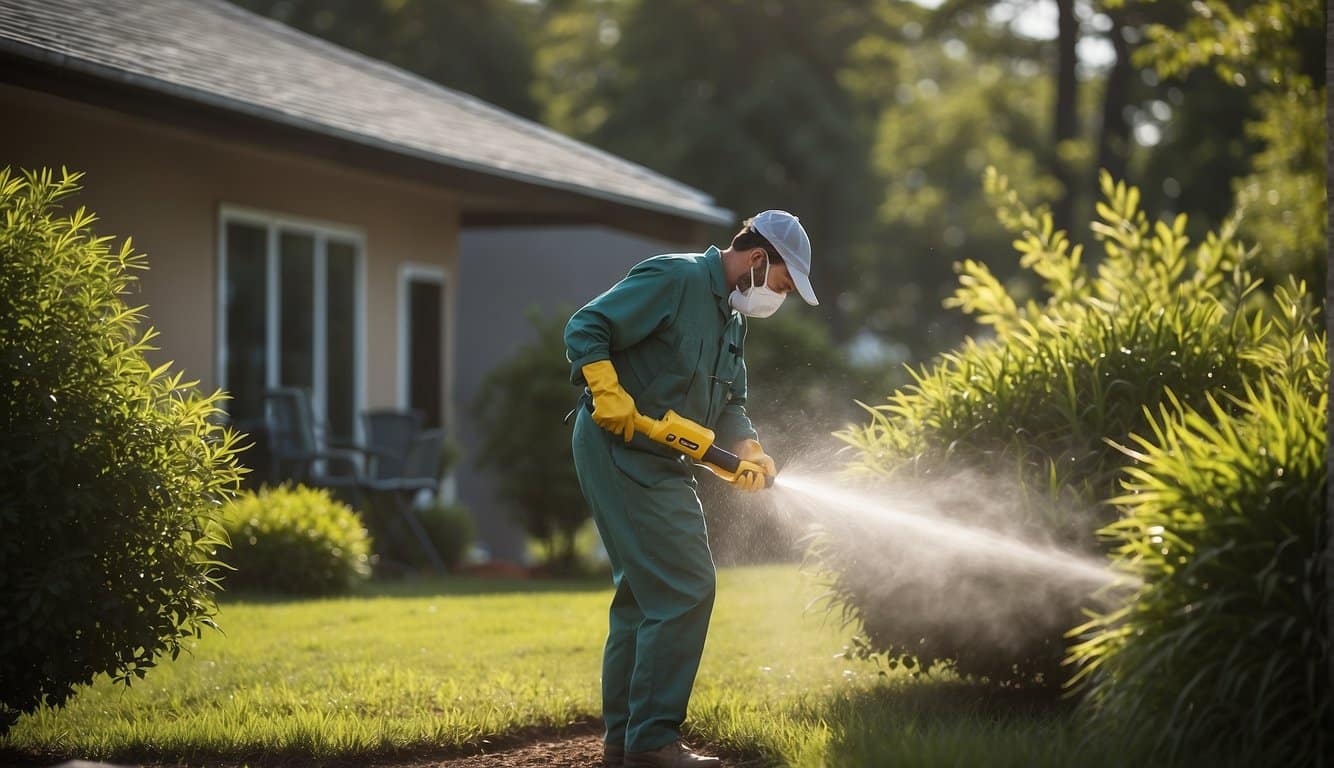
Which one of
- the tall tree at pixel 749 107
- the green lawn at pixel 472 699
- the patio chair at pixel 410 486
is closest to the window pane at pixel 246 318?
the patio chair at pixel 410 486

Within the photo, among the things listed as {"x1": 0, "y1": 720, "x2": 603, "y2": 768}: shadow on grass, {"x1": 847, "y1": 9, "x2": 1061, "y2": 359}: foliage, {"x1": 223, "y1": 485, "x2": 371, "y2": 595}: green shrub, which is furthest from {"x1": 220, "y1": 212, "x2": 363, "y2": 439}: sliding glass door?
{"x1": 847, "y1": 9, "x2": 1061, "y2": 359}: foliage

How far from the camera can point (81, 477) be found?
459 cm

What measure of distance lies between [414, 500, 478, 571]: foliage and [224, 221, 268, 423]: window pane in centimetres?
192

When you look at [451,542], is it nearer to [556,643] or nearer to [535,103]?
[556,643]

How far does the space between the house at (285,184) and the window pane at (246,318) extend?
1cm

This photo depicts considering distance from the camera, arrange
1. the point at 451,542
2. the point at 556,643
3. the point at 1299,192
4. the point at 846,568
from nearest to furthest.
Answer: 1. the point at 846,568
2. the point at 556,643
3. the point at 451,542
4. the point at 1299,192

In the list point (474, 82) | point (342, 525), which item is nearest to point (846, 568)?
point (342, 525)

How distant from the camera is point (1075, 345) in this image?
5.31 meters

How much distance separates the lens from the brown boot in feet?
14.6

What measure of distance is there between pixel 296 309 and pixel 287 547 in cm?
315

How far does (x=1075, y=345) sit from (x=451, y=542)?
310 inches

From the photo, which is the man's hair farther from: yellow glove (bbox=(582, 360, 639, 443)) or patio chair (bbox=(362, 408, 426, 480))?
patio chair (bbox=(362, 408, 426, 480))

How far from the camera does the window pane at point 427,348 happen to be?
44.1ft

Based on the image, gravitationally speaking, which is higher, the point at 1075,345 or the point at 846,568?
the point at 1075,345
